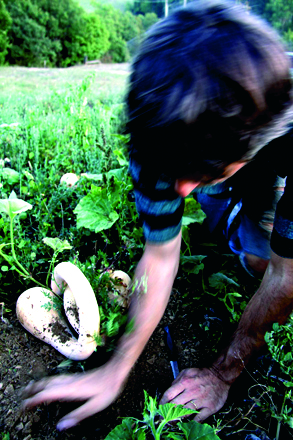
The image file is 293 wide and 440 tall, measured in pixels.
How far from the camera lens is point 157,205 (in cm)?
118

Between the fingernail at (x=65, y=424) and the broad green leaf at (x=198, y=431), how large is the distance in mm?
373

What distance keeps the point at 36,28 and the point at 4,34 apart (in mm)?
1641

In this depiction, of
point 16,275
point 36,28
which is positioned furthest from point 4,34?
point 16,275

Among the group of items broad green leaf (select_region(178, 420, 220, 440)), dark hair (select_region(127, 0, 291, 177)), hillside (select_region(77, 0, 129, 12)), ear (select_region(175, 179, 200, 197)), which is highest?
hillside (select_region(77, 0, 129, 12))

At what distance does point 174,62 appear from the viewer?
83 centimetres

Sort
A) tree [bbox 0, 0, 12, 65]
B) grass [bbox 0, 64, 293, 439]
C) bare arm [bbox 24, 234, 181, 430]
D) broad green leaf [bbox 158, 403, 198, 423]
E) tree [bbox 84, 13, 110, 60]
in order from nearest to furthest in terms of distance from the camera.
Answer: broad green leaf [bbox 158, 403, 198, 423] < bare arm [bbox 24, 234, 181, 430] < grass [bbox 0, 64, 293, 439] < tree [bbox 0, 0, 12, 65] < tree [bbox 84, 13, 110, 60]

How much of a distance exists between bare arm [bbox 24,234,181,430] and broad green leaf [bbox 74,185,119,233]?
0.57m

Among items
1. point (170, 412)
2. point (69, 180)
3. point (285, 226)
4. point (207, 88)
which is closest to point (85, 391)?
point (170, 412)

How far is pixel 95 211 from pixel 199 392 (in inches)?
39.2

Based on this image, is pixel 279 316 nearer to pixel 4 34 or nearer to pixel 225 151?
pixel 225 151

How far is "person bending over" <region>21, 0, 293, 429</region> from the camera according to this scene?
0.82 meters

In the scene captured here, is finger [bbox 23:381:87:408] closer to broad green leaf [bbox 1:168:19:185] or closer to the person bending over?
the person bending over

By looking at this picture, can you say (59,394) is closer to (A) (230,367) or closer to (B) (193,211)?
(A) (230,367)

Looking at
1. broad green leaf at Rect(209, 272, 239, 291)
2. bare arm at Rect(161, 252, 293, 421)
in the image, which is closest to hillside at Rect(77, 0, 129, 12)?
broad green leaf at Rect(209, 272, 239, 291)
